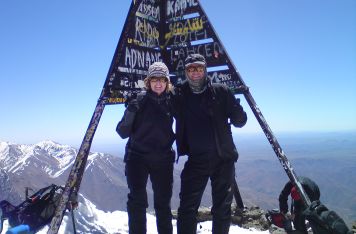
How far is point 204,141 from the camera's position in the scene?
17.1 feet

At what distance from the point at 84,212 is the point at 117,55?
5.35m

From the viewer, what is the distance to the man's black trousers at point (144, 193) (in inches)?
198

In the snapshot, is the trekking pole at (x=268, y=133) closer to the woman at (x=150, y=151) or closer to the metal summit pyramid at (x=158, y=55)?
the metal summit pyramid at (x=158, y=55)

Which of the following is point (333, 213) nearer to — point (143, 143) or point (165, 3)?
point (143, 143)

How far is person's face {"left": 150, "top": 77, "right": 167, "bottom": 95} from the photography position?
5.16 meters

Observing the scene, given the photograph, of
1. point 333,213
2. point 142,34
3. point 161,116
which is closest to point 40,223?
point 161,116

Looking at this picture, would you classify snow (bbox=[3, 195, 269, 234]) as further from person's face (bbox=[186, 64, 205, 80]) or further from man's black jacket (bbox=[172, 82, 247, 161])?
person's face (bbox=[186, 64, 205, 80])

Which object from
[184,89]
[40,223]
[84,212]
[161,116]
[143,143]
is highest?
[184,89]

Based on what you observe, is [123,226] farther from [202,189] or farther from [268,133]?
[268,133]

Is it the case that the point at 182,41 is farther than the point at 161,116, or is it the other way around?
the point at 182,41

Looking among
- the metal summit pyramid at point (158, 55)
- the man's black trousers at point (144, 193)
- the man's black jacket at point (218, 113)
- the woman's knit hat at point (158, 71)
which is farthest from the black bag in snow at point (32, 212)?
the woman's knit hat at point (158, 71)

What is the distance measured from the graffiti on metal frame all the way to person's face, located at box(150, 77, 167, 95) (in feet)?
4.03

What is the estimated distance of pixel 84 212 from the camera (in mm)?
9656

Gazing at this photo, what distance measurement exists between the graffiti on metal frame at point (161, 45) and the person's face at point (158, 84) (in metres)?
1.23
